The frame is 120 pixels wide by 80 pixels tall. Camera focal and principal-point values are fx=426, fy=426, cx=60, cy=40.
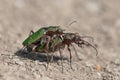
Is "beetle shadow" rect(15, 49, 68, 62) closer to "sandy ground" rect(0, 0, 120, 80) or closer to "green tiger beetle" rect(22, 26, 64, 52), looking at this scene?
"sandy ground" rect(0, 0, 120, 80)

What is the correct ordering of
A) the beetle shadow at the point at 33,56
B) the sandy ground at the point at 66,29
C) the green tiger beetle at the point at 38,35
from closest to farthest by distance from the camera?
the sandy ground at the point at 66,29
the green tiger beetle at the point at 38,35
the beetle shadow at the point at 33,56

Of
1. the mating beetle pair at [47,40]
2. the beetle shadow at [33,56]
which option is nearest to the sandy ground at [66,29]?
the beetle shadow at [33,56]

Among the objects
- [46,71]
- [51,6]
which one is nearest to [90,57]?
[46,71]

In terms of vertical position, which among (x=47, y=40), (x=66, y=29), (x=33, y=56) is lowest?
(x=33, y=56)

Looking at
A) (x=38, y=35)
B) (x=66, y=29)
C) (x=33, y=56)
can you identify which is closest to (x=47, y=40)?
(x=38, y=35)

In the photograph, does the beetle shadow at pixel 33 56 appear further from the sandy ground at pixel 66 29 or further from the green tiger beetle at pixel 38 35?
the green tiger beetle at pixel 38 35

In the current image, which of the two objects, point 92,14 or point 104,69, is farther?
point 92,14

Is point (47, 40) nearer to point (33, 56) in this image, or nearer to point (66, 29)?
point (33, 56)

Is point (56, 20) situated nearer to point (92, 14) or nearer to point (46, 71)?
point (92, 14)
